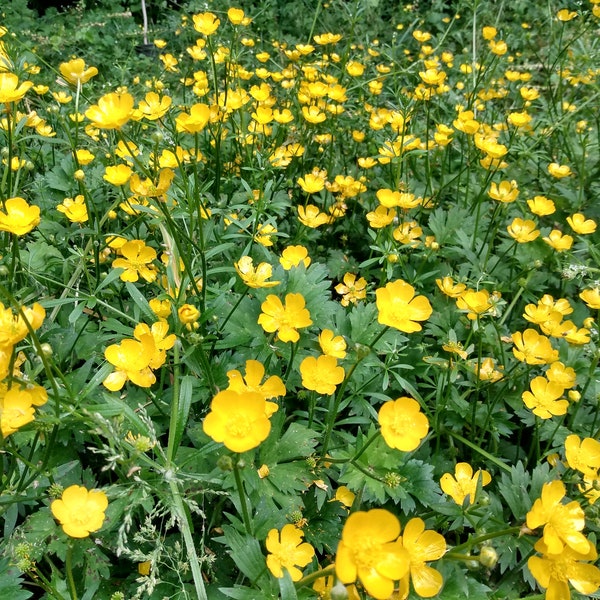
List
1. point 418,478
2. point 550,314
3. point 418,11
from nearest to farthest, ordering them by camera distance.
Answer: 1. point 418,478
2. point 550,314
3. point 418,11

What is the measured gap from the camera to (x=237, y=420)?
133cm

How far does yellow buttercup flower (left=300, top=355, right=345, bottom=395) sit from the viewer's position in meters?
1.76

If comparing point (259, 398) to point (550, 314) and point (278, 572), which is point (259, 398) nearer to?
point (278, 572)

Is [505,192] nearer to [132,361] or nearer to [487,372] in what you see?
[487,372]

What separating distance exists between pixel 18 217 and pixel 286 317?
93 centimetres

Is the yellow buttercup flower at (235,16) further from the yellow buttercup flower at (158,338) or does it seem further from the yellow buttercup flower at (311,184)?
the yellow buttercup flower at (158,338)

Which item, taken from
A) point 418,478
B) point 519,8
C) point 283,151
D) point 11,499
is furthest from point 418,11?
point 11,499

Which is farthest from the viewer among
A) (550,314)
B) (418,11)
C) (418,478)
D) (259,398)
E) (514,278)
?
(418,11)

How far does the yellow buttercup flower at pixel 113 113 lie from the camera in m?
1.73

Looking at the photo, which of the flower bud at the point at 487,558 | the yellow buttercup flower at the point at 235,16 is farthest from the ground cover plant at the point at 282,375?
the yellow buttercup flower at the point at 235,16

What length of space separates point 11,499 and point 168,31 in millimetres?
5712

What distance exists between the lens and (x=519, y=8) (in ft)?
20.8

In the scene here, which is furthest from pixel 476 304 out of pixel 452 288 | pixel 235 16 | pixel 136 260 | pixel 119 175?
pixel 235 16

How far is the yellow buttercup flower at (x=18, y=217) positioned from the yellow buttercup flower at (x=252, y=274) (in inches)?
26.8
